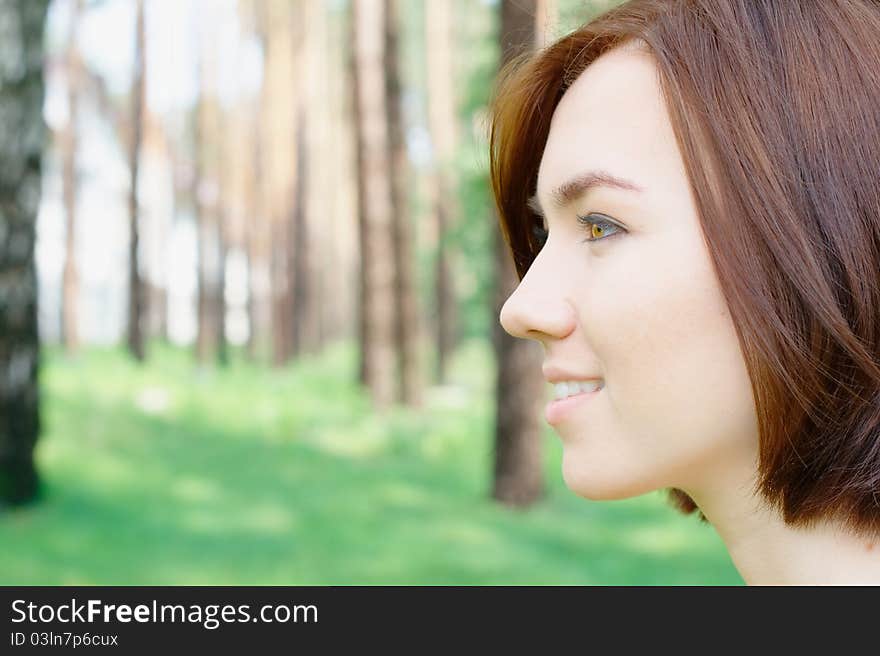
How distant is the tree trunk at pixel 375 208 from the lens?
9.58 meters

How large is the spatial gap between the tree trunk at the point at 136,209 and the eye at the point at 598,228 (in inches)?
510

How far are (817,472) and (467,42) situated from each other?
56.8ft

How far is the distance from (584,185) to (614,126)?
102mm

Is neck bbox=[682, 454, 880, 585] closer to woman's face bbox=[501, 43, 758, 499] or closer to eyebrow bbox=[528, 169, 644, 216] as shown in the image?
woman's face bbox=[501, 43, 758, 499]

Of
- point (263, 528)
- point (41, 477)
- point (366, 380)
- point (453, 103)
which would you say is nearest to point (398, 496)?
point (263, 528)

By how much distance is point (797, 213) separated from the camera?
1.20 metres

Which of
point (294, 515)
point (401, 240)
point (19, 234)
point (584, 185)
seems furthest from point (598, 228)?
point (401, 240)

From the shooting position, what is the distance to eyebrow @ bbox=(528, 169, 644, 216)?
50.4 inches

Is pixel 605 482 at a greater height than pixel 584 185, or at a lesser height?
lesser

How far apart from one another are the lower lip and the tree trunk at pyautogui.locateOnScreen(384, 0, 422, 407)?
857cm

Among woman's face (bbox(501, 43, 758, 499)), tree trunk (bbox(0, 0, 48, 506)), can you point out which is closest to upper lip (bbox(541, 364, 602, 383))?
woman's face (bbox(501, 43, 758, 499))

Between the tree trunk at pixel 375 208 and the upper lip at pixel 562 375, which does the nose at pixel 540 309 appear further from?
the tree trunk at pixel 375 208

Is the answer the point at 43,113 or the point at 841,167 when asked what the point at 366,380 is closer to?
the point at 43,113

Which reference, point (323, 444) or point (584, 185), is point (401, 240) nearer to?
point (323, 444)
